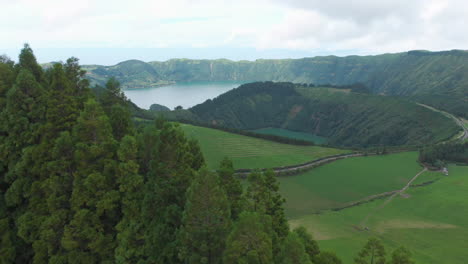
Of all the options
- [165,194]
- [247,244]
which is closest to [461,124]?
[247,244]

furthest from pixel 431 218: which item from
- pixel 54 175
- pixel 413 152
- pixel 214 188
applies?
pixel 54 175

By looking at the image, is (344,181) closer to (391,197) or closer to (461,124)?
(391,197)

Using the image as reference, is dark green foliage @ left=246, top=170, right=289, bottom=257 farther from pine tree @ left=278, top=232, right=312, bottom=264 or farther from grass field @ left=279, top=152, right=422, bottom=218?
grass field @ left=279, top=152, right=422, bottom=218

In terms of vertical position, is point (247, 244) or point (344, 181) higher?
point (247, 244)

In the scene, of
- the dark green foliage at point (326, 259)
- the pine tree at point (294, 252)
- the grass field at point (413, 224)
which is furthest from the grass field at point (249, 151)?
the pine tree at point (294, 252)

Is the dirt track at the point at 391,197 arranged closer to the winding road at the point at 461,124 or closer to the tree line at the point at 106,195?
the winding road at the point at 461,124
